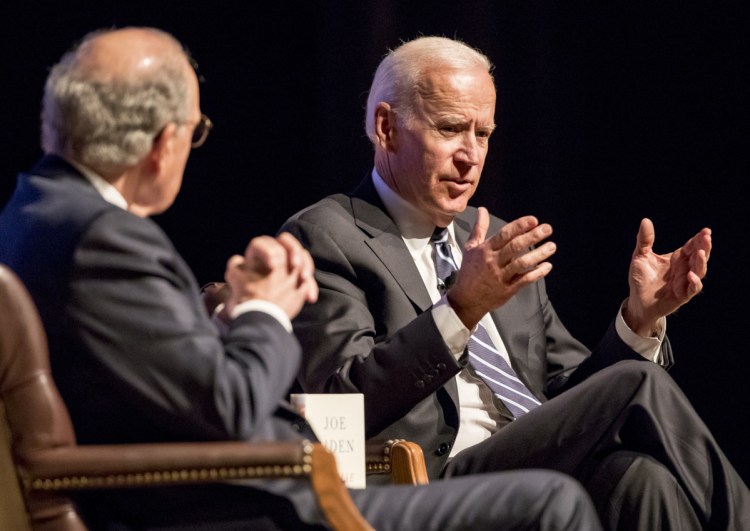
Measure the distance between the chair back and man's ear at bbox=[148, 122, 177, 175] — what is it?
0.29m

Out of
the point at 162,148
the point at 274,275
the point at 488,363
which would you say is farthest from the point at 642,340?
the point at 162,148

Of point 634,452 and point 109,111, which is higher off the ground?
point 109,111

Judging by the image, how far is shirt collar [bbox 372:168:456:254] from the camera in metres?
2.95

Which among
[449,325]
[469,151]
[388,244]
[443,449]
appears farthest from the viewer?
[469,151]

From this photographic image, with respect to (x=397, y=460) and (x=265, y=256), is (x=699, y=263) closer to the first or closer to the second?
(x=397, y=460)

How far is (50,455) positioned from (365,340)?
1135 millimetres

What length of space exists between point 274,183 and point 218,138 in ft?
0.83

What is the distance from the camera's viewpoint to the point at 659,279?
2.85 m

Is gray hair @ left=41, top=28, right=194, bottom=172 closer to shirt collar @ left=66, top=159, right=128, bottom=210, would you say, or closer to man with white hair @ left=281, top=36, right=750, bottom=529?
shirt collar @ left=66, top=159, right=128, bottom=210

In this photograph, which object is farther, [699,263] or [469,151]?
[469,151]

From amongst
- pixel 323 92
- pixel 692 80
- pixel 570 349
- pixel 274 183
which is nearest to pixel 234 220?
pixel 274 183

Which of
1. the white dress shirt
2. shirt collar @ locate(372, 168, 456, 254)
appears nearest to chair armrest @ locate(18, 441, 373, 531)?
the white dress shirt

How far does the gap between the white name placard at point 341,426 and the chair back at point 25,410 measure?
0.57m

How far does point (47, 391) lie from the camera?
1.67 meters
